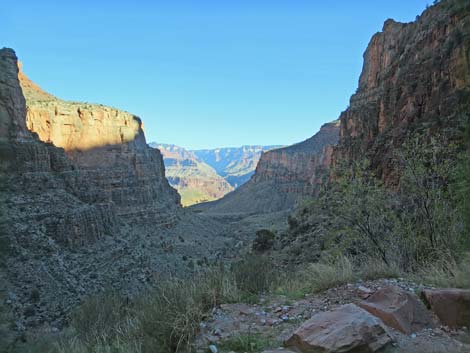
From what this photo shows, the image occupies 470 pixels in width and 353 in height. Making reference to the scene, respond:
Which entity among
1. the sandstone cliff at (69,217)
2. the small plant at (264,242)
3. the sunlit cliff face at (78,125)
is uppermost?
the sunlit cliff face at (78,125)

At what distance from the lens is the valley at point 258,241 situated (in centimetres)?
525

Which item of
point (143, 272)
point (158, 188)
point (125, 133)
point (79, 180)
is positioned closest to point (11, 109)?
point (79, 180)

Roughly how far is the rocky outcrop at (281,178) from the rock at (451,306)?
8363 cm

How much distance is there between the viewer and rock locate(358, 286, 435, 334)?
480 centimetres

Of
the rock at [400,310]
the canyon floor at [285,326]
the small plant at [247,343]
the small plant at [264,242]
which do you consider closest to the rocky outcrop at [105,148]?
the small plant at [264,242]

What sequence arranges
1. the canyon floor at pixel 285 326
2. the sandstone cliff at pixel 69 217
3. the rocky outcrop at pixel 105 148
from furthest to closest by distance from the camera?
the rocky outcrop at pixel 105 148 < the sandstone cliff at pixel 69 217 < the canyon floor at pixel 285 326

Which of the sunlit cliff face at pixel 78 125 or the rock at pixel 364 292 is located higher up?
the sunlit cliff face at pixel 78 125

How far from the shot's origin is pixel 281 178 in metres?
111

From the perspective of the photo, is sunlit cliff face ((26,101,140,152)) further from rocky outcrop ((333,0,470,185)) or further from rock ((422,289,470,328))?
rock ((422,289,470,328))

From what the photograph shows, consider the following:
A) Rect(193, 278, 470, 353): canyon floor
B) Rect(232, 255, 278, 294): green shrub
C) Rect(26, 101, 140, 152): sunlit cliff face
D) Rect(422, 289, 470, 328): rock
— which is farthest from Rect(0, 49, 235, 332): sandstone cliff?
Rect(422, 289, 470, 328): rock

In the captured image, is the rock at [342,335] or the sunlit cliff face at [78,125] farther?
the sunlit cliff face at [78,125]

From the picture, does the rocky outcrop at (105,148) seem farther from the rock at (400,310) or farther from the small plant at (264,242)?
the rock at (400,310)

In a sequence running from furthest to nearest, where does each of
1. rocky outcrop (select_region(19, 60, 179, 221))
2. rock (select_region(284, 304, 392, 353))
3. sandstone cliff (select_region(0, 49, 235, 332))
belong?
rocky outcrop (select_region(19, 60, 179, 221))
sandstone cliff (select_region(0, 49, 235, 332))
rock (select_region(284, 304, 392, 353))

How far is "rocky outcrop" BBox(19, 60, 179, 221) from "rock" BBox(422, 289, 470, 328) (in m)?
38.2
